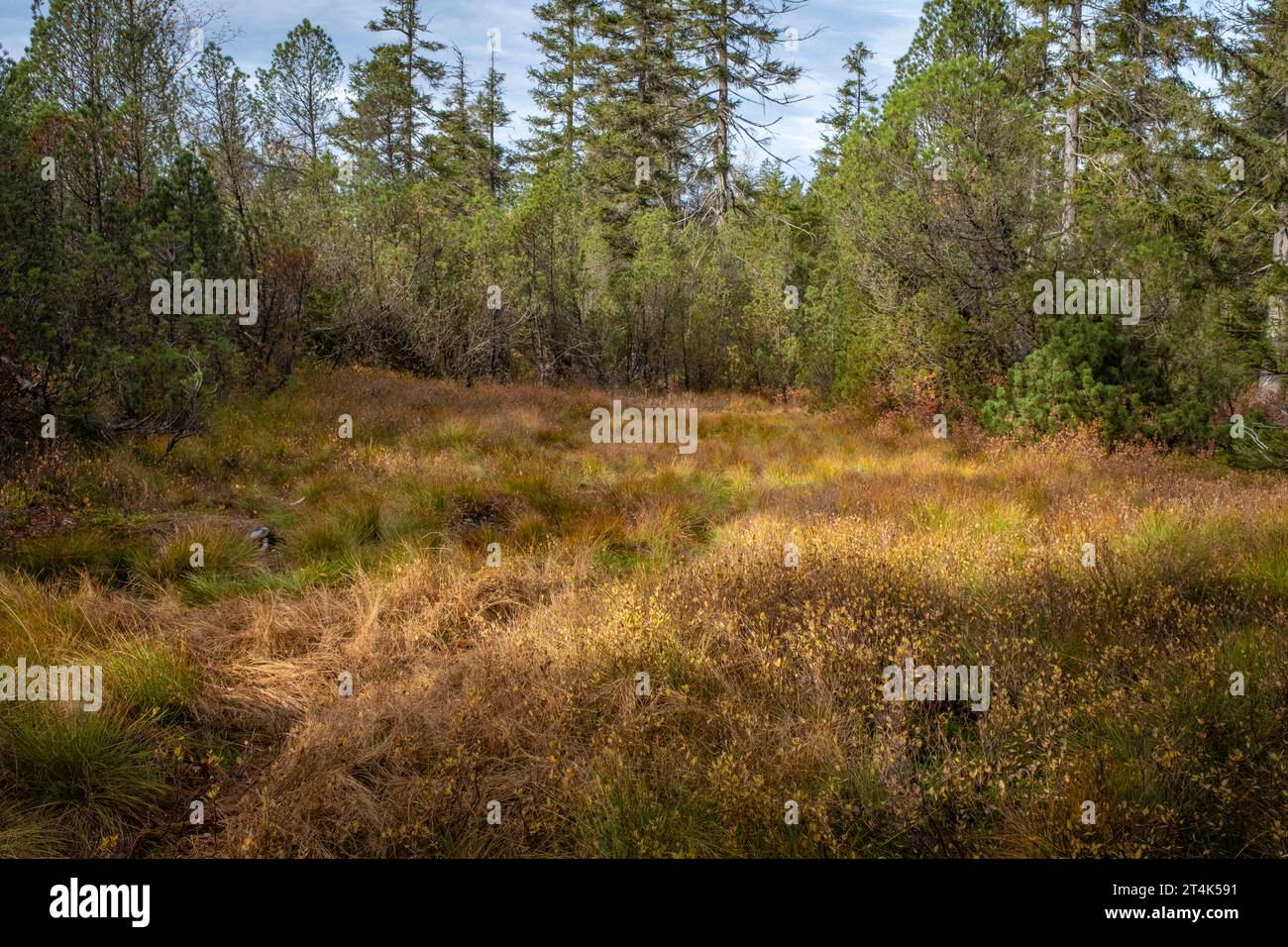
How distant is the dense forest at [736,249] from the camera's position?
7.39m

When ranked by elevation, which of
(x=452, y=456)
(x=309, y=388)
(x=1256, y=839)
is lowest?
(x=1256, y=839)

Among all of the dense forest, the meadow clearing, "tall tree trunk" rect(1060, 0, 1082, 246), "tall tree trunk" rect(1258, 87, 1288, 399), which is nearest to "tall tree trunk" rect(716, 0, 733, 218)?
the dense forest

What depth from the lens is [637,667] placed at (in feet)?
11.4

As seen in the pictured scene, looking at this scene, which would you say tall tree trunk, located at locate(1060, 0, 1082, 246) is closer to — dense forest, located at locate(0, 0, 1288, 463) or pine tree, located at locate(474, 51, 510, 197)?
dense forest, located at locate(0, 0, 1288, 463)

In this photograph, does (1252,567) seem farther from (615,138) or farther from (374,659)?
(615,138)

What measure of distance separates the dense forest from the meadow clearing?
2234mm

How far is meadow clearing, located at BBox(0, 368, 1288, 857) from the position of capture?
2.38 meters

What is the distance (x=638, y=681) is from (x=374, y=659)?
154 cm

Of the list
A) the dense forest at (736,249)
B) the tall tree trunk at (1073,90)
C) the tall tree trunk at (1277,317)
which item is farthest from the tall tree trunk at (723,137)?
the tall tree trunk at (1277,317)

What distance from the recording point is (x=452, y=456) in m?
8.55

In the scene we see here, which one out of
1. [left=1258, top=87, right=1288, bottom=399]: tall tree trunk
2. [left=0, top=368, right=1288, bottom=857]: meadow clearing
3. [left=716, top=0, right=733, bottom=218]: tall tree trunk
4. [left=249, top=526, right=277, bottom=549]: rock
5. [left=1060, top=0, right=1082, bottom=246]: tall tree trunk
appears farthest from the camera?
[left=716, top=0, right=733, bottom=218]: tall tree trunk

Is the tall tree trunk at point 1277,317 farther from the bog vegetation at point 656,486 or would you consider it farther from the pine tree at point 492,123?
the pine tree at point 492,123

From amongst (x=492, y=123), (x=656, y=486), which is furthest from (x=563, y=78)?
(x=656, y=486)
